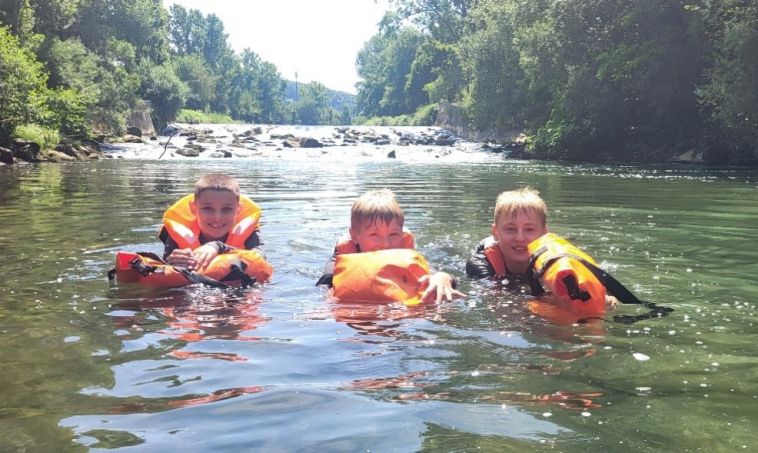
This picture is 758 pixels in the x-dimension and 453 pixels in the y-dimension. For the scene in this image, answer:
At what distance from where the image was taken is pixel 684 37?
2688 cm

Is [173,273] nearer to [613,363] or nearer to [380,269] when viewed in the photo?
[380,269]

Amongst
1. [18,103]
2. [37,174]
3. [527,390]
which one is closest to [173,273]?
[527,390]

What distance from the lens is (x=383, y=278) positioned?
468 cm

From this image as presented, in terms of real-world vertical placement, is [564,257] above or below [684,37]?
below

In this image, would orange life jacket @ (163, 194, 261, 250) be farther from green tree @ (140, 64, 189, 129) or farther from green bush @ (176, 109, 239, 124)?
green bush @ (176, 109, 239, 124)

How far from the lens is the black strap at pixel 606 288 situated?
4.28 meters

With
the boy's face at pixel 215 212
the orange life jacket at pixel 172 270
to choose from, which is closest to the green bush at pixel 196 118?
the boy's face at pixel 215 212

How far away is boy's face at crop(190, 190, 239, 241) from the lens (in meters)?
6.01

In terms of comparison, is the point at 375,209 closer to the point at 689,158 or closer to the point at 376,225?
the point at 376,225

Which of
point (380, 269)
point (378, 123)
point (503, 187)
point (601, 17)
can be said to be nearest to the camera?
point (380, 269)

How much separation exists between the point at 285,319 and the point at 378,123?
79.6 metres

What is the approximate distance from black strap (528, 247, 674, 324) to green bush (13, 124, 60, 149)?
25.3 m

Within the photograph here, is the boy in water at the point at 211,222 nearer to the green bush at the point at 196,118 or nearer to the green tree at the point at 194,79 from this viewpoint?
the green bush at the point at 196,118

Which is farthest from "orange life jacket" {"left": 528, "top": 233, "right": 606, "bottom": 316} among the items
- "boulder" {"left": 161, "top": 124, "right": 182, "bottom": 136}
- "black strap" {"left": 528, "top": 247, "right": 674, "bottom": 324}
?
"boulder" {"left": 161, "top": 124, "right": 182, "bottom": 136}
